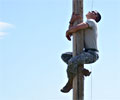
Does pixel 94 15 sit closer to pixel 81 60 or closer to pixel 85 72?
pixel 81 60

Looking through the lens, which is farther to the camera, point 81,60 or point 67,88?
point 67,88

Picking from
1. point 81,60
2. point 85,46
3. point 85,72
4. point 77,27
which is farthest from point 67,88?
point 77,27

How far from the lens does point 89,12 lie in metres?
15.1

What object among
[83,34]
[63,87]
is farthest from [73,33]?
[63,87]

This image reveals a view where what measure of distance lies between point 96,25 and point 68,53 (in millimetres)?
812

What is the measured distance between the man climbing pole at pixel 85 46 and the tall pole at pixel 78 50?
8cm

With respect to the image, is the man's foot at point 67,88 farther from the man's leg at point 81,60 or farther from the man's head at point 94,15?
the man's head at point 94,15

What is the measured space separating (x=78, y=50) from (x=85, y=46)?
18 cm

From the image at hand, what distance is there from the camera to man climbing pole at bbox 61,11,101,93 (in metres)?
14.7

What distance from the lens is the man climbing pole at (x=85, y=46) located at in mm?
14664

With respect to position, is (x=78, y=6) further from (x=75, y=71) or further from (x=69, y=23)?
(x=75, y=71)

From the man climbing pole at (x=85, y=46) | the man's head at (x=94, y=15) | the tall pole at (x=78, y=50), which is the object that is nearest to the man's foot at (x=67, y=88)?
the man climbing pole at (x=85, y=46)

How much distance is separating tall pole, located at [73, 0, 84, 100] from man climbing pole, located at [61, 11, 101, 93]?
0.08 metres

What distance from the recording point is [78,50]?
14805 millimetres
